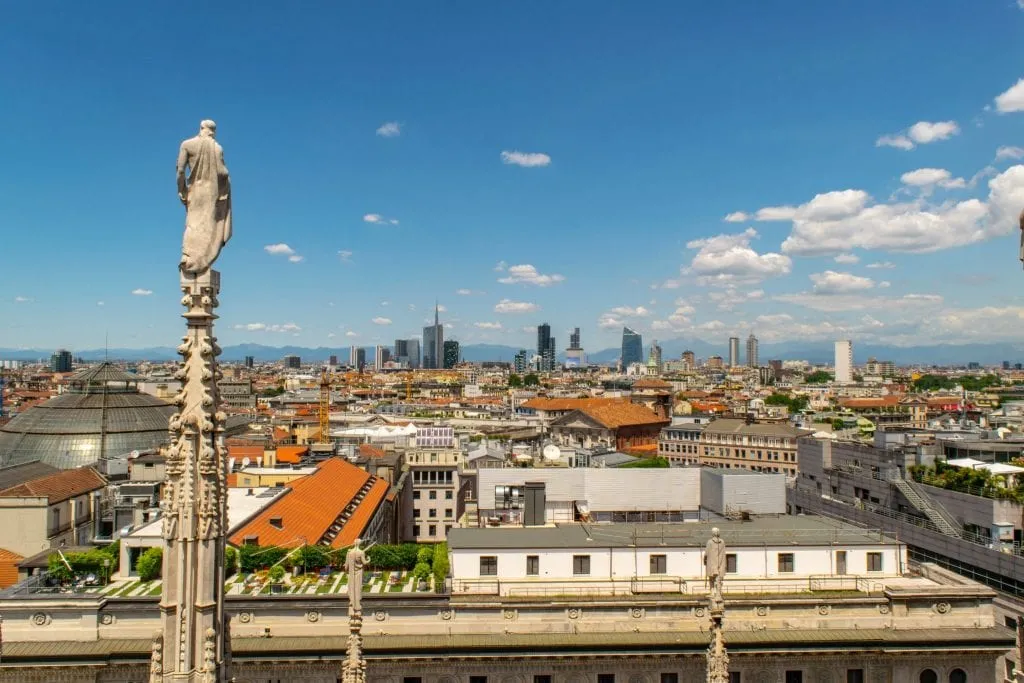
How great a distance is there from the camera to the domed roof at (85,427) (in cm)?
7775

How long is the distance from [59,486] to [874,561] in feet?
147

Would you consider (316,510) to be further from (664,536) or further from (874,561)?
(874,561)

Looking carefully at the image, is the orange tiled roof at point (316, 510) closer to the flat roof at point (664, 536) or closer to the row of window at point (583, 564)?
the flat roof at point (664, 536)

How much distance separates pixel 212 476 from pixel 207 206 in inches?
112

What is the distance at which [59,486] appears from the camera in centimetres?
4609

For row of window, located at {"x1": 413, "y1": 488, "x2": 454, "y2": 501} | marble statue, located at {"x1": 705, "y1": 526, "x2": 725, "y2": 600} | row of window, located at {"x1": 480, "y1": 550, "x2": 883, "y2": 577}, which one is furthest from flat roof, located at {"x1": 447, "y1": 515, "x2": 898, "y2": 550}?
row of window, located at {"x1": 413, "y1": 488, "x2": 454, "y2": 501}

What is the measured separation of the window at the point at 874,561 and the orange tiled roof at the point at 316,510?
22.0 m

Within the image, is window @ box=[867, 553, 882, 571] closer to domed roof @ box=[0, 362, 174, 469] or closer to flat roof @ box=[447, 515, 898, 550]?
flat roof @ box=[447, 515, 898, 550]

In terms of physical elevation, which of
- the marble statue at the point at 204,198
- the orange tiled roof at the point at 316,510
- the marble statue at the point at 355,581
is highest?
the marble statue at the point at 204,198

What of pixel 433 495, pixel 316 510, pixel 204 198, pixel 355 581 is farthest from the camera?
pixel 433 495

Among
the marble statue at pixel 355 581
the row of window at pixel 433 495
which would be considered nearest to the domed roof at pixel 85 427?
the row of window at pixel 433 495

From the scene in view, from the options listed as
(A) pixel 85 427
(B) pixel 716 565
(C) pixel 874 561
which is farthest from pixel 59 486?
(B) pixel 716 565

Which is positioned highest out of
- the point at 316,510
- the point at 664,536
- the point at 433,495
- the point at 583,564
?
the point at 664,536

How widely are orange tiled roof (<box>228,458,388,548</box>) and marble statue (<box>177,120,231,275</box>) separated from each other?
1020 inches
